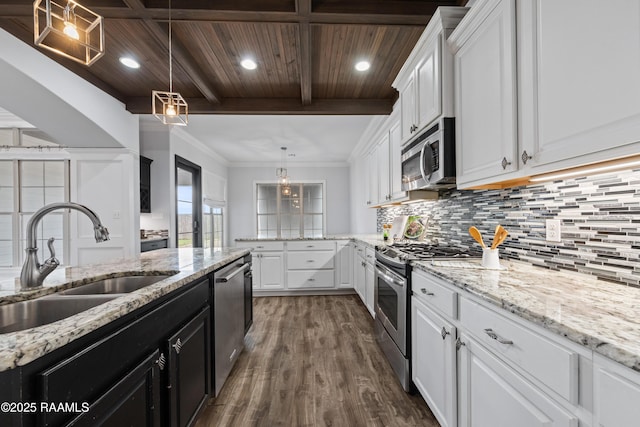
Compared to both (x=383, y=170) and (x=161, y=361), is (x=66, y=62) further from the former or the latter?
(x=383, y=170)

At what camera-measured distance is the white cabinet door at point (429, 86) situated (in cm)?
181

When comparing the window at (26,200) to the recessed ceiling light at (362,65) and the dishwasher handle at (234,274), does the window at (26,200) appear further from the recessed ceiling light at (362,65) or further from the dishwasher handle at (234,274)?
the recessed ceiling light at (362,65)

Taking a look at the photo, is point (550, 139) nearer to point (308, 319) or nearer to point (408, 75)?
point (408, 75)

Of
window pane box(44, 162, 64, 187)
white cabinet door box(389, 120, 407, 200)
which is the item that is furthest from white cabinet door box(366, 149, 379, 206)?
window pane box(44, 162, 64, 187)

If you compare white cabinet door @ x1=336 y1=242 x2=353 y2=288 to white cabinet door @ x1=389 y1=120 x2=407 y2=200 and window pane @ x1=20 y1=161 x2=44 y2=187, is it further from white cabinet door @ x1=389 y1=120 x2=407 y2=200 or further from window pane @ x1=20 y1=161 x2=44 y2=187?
window pane @ x1=20 y1=161 x2=44 y2=187

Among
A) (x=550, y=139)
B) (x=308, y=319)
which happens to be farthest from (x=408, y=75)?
(x=308, y=319)

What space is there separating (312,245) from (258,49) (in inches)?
107

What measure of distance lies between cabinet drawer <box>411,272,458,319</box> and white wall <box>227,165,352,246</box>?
15.9 ft

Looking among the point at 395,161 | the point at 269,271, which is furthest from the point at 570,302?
the point at 269,271

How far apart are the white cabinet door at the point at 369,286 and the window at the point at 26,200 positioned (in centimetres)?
428

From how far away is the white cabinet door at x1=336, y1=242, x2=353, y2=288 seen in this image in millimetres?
4309

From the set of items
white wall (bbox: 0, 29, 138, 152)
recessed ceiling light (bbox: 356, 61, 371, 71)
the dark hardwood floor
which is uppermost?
recessed ceiling light (bbox: 356, 61, 371, 71)

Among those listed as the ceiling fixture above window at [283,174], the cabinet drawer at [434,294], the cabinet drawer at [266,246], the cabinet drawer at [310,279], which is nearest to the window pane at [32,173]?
the cabinet drawer at [266,246]

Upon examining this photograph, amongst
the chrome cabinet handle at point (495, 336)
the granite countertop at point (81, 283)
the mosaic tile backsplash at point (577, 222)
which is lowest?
the chrome cabinet handle at point (495, 336)
